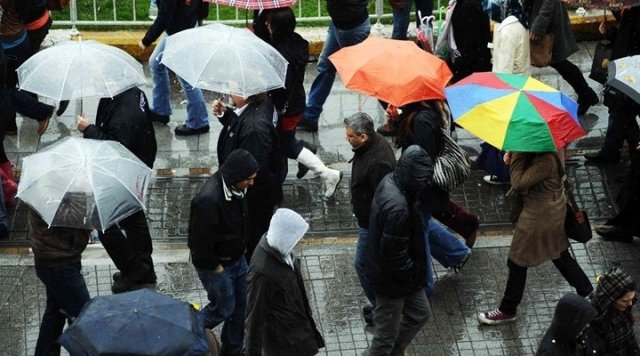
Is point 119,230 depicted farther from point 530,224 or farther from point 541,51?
point 541,51

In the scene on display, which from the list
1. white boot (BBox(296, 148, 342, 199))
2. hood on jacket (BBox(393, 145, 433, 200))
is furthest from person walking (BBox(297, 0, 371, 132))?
hood on jacket (BBox(393, 145, 433, 200))

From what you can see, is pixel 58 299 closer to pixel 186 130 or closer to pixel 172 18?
pixel 186 130

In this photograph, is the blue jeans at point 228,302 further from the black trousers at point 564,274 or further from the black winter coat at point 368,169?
the black trousers at point 564,274

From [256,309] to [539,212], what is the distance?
244cm

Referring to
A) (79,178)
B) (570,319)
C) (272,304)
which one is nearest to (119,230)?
(79,178)

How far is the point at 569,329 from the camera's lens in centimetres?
754

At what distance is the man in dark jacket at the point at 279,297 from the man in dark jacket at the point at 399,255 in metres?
0.63

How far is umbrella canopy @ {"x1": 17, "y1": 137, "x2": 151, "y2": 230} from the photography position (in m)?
8.31

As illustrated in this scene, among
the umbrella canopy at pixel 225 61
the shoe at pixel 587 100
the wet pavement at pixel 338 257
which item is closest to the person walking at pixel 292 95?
the wet pavement at pixel 338 257

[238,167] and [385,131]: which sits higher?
[238,167]

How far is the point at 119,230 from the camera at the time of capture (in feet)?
30.6

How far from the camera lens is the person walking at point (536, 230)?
9.10 m

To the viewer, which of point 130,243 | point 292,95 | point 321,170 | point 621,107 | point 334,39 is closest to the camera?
point 130,243

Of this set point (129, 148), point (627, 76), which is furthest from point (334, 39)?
point (627, 76)
